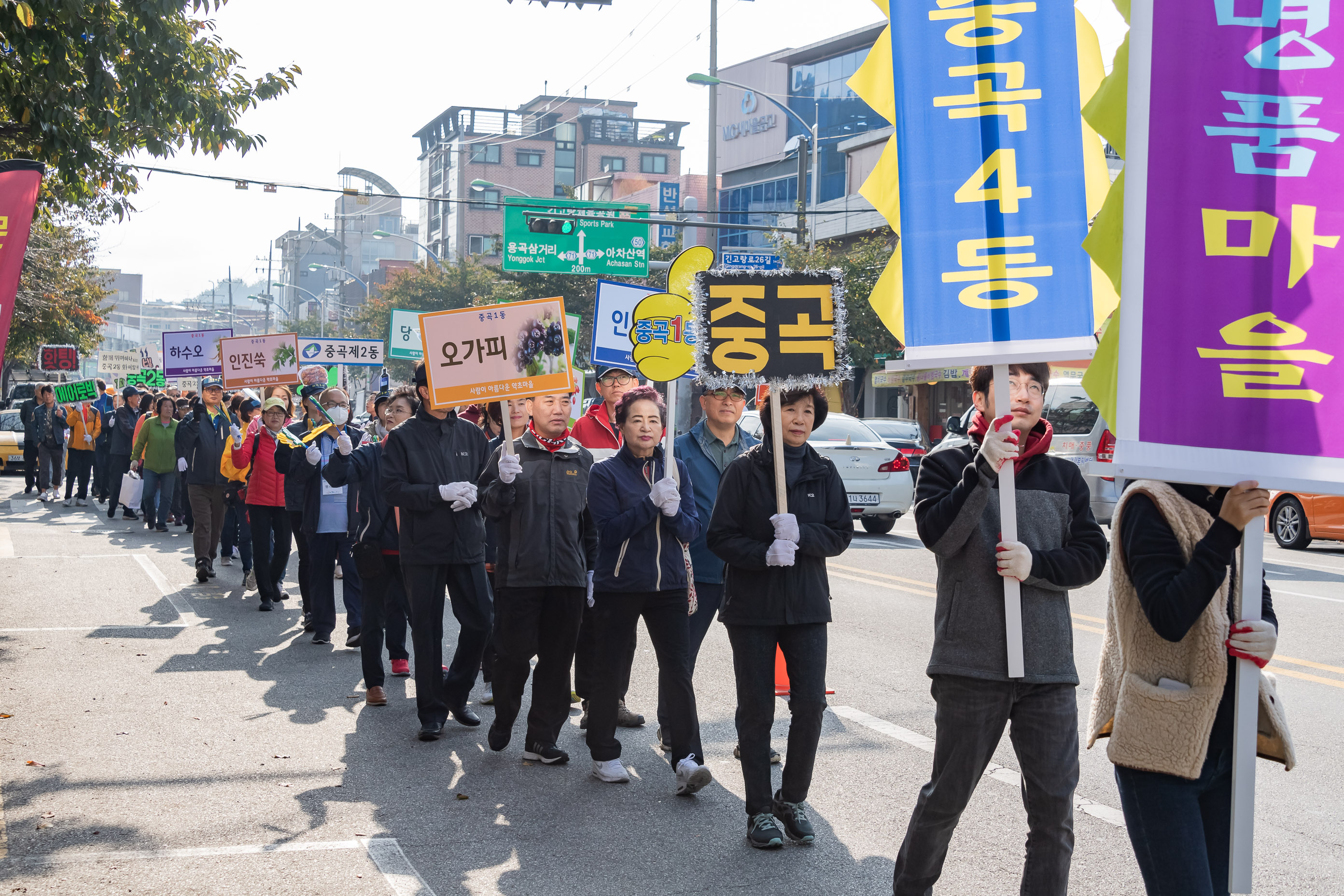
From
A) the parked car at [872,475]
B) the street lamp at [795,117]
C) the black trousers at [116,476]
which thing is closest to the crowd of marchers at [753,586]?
the parked car at [872,475]

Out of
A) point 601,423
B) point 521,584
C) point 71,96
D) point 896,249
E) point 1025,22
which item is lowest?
point 521,584

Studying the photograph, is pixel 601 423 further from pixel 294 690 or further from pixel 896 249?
pixel 896 249

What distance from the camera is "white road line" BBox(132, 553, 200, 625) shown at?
10.8 meters

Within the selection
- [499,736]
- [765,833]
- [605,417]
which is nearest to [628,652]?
[499,736]

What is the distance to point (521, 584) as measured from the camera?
247 inches

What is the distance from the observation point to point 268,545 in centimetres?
1148

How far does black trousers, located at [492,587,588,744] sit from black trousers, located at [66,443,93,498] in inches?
772

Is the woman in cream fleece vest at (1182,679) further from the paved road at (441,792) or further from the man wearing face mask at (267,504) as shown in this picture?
the man wearing face mask at (267,504)

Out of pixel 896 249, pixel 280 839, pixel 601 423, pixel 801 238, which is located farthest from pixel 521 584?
pixel 801 238

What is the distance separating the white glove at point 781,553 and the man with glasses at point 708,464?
5.31 feet

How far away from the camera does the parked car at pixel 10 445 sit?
30.6 meters

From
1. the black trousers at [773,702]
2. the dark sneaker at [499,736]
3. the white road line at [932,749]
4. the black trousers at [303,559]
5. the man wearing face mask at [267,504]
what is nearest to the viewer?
the black trousers at [773,702]

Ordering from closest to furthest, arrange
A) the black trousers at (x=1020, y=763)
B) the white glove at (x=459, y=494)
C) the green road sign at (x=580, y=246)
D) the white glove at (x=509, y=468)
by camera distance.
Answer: the black trousers at (x=1020, y=763) < the white glove at (x=509, y=468) < the white glove at (x=459, y=494) < the green road sign at (x=580, y=246)

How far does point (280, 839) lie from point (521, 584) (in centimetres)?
170
